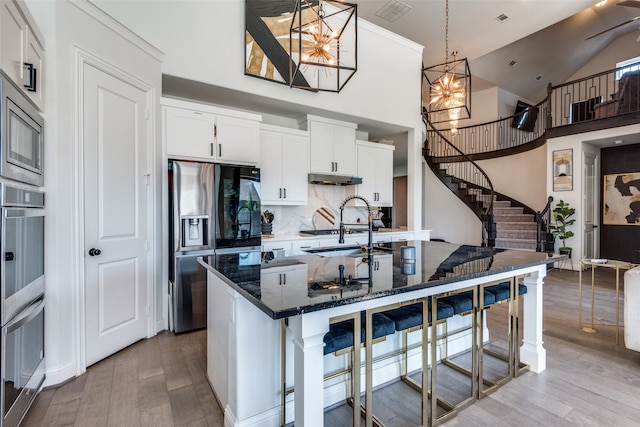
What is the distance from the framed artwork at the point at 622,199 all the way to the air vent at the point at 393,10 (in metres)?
5.85

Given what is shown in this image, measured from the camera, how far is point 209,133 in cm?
350

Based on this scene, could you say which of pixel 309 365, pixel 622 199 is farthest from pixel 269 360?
pixel 622 199

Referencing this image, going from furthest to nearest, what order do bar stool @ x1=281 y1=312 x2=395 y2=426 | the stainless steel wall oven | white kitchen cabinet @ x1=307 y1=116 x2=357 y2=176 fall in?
white kitchen cabinet @ x1=307 y1=116 x2=357 y2=176
the stainless steel wall oven
bar stool @ x1=281 y1=312 x2=395 y2=426

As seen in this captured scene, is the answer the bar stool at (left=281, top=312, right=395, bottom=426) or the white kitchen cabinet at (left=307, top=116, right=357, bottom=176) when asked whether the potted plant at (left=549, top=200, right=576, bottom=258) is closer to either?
the white kitchen cabinet at (left=307, top=116, right=357, bottom=176)

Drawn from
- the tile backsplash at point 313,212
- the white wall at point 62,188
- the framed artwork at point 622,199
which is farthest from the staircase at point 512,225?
the white wall at point 62,188

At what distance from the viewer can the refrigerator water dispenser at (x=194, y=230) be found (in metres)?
3.13

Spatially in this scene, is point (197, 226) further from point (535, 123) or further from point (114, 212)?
point (535, 123)

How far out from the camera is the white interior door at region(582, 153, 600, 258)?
21.2ft

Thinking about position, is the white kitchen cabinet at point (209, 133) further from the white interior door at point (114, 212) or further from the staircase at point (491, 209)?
the staircase at point (491, 209)

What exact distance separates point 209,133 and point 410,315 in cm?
290

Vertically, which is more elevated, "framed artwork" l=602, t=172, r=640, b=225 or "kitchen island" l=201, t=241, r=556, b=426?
"framed artwork" l=602, t=172, r=640, b=225

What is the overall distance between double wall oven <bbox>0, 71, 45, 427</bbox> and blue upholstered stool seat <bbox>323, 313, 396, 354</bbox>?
64.8 inches

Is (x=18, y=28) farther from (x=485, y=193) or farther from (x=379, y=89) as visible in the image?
(x=485, y=193)

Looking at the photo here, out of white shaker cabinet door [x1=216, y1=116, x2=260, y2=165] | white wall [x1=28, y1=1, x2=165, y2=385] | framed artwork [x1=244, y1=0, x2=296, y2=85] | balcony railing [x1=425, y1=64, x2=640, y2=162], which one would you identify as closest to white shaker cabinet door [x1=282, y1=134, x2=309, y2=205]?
white shaker cabinet door [x1=216, y1=116, x2=260, y2=165]
